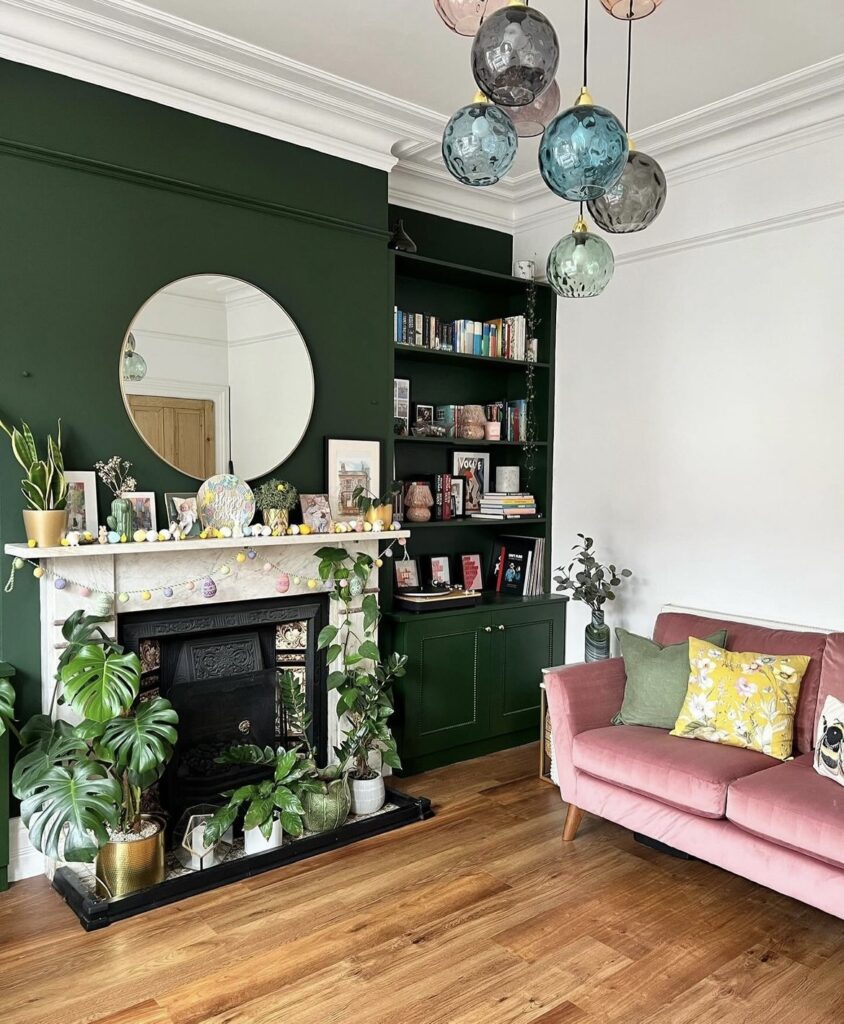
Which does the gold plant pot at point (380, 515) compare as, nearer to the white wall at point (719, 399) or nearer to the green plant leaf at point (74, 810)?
the white wall at point (719, 399)

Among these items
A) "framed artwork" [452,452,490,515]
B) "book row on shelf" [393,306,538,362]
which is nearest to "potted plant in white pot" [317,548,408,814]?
"framed artwork" [452,452,490,515]

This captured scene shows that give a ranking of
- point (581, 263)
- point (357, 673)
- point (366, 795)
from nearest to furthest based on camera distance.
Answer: point (581, 263)
point (366, 795)
point (357, 673)

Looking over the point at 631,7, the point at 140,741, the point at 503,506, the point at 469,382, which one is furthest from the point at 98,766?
the point at 469,382

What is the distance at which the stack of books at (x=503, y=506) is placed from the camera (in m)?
4.55

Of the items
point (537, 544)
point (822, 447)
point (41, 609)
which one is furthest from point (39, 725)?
point (822, 447)

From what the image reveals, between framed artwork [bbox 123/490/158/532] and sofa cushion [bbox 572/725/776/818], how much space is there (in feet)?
6.13

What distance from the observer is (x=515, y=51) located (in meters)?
1.54

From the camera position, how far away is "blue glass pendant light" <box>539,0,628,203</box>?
161cm

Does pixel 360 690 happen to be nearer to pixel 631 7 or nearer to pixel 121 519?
pixel 121 519

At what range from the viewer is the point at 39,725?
286 cm

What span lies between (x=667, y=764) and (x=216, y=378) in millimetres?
2273

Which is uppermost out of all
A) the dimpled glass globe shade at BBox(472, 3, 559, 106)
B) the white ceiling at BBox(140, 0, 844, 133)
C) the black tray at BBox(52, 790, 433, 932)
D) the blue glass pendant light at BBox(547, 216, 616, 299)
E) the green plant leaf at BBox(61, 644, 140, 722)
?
the white ceiling at BBox(140, 0, 844, 133)

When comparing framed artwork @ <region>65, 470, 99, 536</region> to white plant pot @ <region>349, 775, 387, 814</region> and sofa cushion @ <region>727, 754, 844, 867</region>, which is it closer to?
white plant pot @ <region>349, 775, 387, 814</region>

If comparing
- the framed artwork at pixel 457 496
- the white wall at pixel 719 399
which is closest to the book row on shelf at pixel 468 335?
the white wall at pixel 719 399
